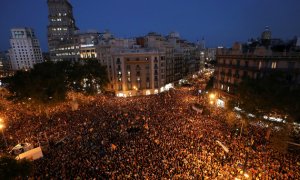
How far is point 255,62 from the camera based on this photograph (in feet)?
102

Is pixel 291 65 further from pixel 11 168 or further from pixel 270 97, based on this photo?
pixel 11 168

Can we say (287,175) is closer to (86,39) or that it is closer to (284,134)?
(284,134)

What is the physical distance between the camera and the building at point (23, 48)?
118312 mm

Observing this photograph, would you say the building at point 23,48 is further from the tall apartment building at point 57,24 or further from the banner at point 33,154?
the banner at point 33,154

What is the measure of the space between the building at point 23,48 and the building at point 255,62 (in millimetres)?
132385

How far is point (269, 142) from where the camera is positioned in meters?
22.1

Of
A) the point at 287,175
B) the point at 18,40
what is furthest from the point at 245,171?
the point at 18,40

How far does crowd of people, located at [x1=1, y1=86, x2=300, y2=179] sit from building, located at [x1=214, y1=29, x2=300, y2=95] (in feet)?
33.2

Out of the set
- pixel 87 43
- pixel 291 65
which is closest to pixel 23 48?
pixel 87 43

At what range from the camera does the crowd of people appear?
1616cm

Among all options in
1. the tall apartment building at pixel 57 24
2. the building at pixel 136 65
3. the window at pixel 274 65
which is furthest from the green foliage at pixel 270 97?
the tall apartment building at pixel 57 24

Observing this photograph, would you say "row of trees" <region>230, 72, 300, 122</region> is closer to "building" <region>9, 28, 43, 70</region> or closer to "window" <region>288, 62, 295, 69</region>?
"window" <region>288, 62, 295, 69</region>

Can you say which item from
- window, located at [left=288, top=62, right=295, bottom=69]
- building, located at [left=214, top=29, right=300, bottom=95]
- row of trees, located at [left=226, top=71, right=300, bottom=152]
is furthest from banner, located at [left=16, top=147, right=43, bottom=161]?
window, located at [left=288, top=62, right=295, bottom=69]

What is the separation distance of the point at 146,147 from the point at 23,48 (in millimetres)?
141420
